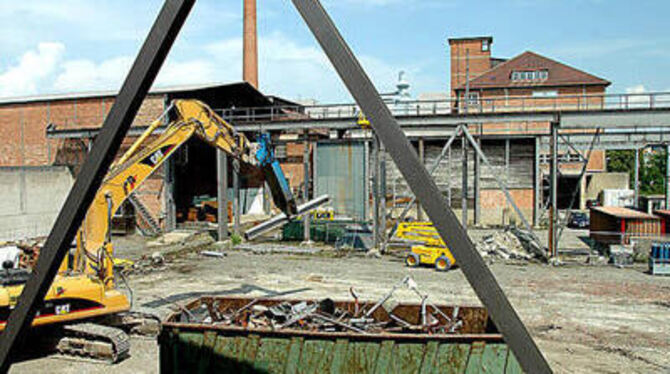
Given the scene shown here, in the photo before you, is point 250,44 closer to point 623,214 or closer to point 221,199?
point 221,199

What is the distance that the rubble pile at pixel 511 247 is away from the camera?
818 inches

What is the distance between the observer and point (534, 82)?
1932 inches

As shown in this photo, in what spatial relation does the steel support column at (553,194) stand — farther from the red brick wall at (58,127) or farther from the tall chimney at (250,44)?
the tall chimney at (250,44)

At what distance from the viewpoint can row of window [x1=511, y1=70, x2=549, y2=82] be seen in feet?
162

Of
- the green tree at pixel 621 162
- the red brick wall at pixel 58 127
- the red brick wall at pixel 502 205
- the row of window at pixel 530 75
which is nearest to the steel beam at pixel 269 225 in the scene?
the red brick wall at pixel 58 127

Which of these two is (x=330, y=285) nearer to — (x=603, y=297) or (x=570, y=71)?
(x=603, y=297)

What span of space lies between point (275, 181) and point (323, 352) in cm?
503

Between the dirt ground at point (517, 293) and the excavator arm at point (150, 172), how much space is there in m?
2.00

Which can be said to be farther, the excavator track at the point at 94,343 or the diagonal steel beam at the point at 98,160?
the excavator track at the point at 94,343

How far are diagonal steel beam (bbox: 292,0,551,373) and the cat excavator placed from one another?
8.08 meters

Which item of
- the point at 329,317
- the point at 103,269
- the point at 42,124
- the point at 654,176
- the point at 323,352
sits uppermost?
the point at 42,124

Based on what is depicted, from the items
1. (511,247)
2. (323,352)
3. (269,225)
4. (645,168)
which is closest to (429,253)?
(511,247)

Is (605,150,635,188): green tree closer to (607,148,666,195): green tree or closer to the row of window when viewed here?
(607,148,666,195): green tree

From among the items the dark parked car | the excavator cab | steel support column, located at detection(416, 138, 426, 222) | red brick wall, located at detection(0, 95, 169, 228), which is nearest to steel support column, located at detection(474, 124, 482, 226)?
steel support column, located at detection(416, 138, 426, 222)
